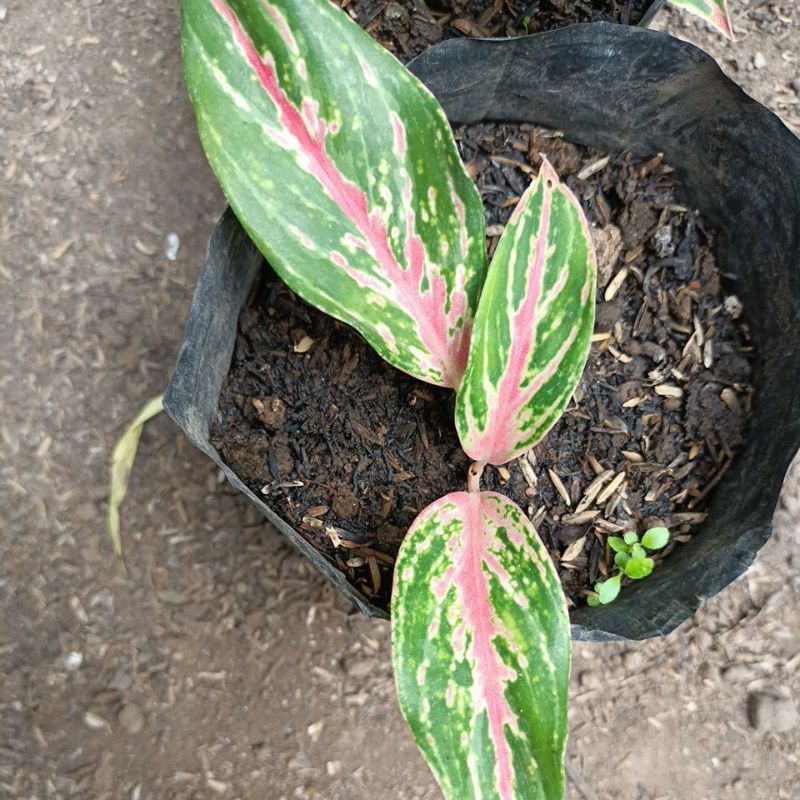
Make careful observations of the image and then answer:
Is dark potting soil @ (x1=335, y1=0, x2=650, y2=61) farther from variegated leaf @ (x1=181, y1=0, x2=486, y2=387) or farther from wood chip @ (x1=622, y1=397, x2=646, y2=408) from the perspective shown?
wood chip @ (x1=622, y1=397, x2=646, y2=408)

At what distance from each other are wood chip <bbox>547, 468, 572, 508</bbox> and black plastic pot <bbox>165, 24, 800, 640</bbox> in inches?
5.5

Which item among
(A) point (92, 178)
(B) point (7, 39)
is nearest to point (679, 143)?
(A) point (92, 178)

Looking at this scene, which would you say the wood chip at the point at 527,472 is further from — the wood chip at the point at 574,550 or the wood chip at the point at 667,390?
the wood chip at the point at 667,390

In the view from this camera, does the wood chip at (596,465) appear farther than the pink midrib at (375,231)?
Yes

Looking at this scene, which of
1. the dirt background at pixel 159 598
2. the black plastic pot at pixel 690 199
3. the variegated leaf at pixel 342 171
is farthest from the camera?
the dirt background at pixel 159 598

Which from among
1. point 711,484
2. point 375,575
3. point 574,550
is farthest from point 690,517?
point 375,575

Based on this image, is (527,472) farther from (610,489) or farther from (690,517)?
(690,517)

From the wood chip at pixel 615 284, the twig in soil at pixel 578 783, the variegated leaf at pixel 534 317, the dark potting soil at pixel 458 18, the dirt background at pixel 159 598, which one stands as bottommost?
the twig in soil at pixel 578 783

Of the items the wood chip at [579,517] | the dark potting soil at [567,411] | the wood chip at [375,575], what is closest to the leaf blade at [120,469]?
the dark potting soil at [567,411]

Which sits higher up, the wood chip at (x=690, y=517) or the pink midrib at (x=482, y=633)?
the pink midrib at (x=482, y=633)

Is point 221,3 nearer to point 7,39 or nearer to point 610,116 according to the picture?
point 610,116

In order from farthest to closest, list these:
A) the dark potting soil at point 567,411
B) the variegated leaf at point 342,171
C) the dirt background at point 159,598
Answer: the dirt background at point 159,598 < the dark potting soil at point 567,411 < the variegated leaf at point 342,171

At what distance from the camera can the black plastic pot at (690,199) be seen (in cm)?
89

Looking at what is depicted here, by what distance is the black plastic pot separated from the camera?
2.91 ft
